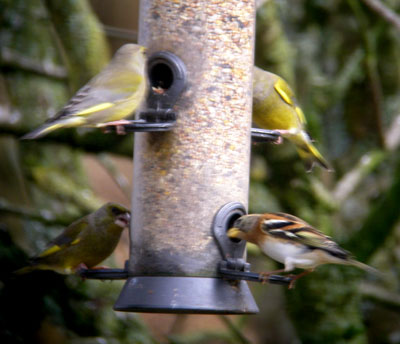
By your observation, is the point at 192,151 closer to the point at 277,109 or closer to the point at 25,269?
the point at 277,109

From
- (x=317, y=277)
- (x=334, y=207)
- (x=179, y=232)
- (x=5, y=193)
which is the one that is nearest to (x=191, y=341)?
(x=317, y=277)

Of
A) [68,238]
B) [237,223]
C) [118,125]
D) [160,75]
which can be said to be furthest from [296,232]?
[68,238]

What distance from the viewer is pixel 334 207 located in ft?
26.2

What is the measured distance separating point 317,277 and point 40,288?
2723 mm

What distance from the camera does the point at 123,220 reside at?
580cm

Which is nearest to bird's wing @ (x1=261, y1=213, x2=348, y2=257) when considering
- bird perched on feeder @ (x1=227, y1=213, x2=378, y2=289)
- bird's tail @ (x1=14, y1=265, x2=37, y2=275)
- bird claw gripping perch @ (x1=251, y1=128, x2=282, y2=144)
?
bird perched on feeder @ (x1=227, y1=213, x2=378, y2=289)

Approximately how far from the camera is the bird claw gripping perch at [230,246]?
519 centimetres

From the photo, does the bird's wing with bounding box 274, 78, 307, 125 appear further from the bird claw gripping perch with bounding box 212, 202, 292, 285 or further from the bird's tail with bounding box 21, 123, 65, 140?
the bird's tail with bounding box 21, 123, 65, 140

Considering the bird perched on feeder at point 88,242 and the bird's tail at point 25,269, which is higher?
the bird perched on feeder at point 88,242

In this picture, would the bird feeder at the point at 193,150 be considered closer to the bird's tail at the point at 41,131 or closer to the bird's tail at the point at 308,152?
the bird's tail at the point at 41,131

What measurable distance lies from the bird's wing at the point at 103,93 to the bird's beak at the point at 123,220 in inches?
35.3

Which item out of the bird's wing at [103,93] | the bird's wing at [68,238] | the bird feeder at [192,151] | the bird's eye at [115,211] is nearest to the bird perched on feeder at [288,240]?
the bird feeder at [192,151]

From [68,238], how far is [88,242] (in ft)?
0.83

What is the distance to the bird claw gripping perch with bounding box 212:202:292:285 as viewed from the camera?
17.0 ft
